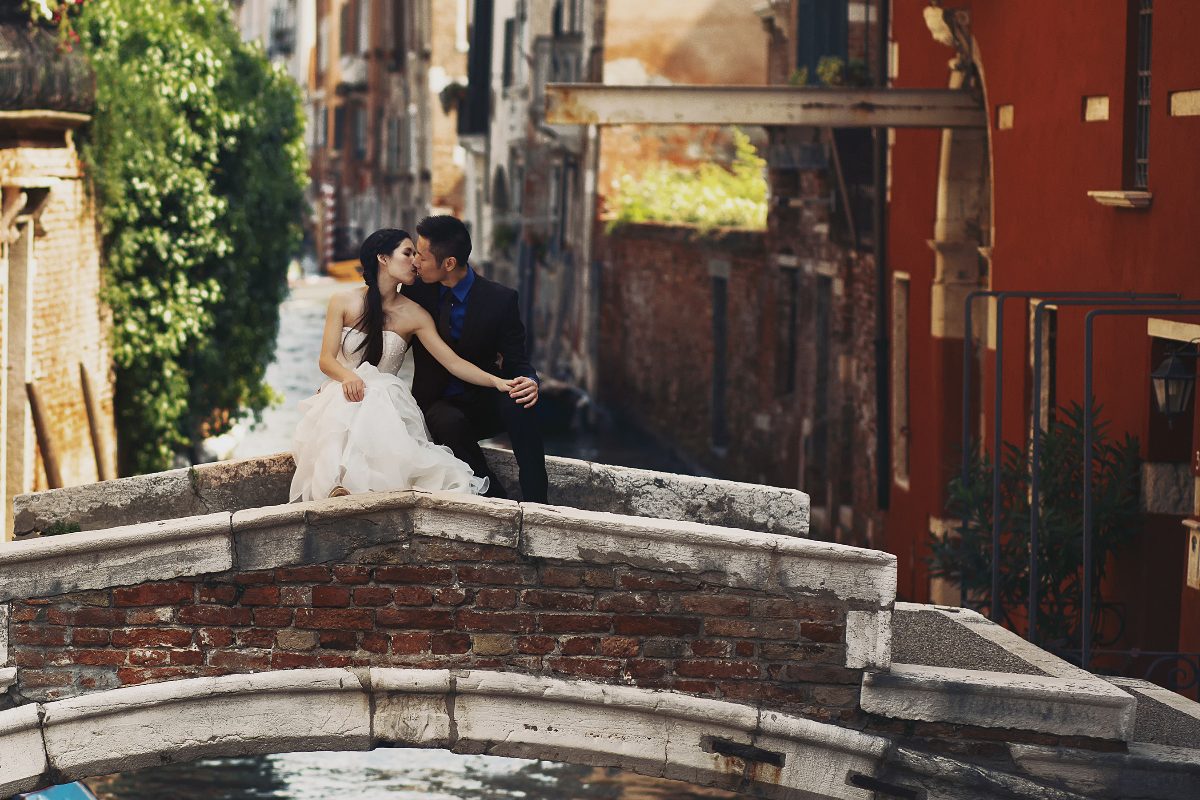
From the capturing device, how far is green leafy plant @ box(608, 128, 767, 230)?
772 inches

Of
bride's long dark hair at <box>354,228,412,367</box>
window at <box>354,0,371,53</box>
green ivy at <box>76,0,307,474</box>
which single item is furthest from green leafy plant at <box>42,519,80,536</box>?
window at <box>354,0,371,53</box>

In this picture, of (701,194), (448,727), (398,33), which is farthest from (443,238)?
(398,33)

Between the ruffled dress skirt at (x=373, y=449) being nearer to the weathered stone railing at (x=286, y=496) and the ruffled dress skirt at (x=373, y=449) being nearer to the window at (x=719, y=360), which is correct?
the weathered stone railing at (x=286, y=496)

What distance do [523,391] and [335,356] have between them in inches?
24.2

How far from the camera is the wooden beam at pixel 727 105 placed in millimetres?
10414

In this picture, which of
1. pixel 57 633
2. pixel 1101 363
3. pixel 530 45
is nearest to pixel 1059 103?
pixel 1101 363

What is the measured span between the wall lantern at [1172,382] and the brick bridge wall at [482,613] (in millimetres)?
2118

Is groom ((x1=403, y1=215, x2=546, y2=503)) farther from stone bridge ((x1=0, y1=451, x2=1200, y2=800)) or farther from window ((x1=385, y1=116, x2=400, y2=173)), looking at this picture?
window ((x1=385, y1=116, x2=400, y2=173))

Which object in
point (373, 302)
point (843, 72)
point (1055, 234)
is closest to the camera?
point (373, 302)

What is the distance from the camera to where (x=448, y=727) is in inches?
238

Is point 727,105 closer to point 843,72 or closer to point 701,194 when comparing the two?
point 843,72

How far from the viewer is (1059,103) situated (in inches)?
372

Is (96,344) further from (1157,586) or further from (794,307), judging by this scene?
(1157,586)

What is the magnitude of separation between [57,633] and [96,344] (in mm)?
7551
